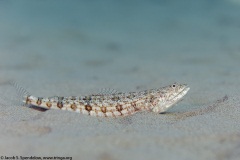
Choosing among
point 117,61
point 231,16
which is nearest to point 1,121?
point 117,61

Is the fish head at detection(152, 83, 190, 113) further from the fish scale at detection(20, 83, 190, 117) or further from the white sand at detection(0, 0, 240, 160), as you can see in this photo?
the white sand at detection(0, 0, 240, 160)

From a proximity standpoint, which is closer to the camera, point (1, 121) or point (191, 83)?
point (1, 121)

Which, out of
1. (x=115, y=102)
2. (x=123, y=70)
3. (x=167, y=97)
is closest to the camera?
(x=115, y=102)

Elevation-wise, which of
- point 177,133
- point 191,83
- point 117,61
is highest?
point 117,61

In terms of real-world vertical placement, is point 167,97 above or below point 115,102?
A: above

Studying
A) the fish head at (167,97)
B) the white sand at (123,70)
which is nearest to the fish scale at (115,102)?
the fish head at (167,97)

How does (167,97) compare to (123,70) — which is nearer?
(167,97)

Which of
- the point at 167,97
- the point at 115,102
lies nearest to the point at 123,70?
the point at 167,97

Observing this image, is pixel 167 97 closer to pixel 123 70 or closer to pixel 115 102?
pixel 115 102

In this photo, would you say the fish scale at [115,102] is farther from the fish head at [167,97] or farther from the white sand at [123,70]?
the white sand at [123,70]

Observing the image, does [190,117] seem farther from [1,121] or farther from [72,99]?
[1,121]
